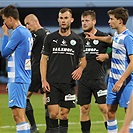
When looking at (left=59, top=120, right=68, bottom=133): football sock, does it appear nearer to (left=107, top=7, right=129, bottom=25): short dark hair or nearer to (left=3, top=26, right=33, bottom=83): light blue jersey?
(left=3, top=26, right=33, bottom=83): light blue jersey

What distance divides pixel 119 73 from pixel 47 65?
3.64ft

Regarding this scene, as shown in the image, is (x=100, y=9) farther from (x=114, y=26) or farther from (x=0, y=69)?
(x=114, y=26)

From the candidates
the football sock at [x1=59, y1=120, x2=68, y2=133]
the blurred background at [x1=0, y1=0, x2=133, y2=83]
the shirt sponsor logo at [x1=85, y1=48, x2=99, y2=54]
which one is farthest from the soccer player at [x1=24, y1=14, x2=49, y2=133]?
the blurred background at [x1=0, y1=0, x2=133, y2=83]

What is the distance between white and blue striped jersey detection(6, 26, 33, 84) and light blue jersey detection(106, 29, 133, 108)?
4.14ft

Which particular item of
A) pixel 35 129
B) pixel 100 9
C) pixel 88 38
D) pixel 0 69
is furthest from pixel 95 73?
pixel 100 9

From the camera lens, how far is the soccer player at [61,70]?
854 cm

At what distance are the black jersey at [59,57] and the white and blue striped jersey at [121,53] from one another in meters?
0.66

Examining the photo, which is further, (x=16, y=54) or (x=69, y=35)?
(x=69, y=35)

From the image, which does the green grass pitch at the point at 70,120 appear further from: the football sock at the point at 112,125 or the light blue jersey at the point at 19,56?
the light blue jersey at the point at 19,56

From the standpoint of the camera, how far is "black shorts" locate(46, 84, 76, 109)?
852 cm

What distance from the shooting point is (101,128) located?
10906mm

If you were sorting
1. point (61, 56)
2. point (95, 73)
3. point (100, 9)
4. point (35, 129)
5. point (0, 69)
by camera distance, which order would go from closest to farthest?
point (61, 56), point (95, 73), point (35, 129), point (0, 69), point (100, 9)

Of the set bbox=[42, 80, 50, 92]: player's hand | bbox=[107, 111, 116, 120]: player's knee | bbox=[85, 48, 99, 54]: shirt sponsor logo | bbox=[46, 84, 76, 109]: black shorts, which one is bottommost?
bbox=[107, 111, 116, 120]: player's knee

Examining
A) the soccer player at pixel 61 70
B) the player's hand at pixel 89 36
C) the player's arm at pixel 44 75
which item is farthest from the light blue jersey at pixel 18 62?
the player's hand at pixel 89 36
